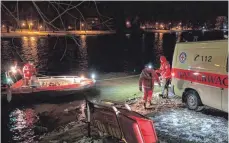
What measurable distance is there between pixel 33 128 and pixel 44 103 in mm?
3066

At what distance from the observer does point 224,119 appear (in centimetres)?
927

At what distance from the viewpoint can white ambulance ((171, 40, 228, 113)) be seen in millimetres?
8703

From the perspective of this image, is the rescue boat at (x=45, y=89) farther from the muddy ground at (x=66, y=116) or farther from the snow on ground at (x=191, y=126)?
the snow on ground at (x=191, y=126)

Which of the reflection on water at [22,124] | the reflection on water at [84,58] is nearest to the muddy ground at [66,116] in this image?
the reflection on water at [22,124]

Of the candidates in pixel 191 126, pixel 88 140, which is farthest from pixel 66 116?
pixel 191 126

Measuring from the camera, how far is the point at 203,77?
939 cm

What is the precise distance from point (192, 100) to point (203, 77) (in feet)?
3.52

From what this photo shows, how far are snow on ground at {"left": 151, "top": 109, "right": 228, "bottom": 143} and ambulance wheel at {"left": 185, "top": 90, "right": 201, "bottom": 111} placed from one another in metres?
0.18

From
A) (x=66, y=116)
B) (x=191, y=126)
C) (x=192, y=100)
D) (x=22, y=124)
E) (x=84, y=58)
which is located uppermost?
(x=84, y=58)

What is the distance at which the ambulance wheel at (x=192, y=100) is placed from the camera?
389 inches

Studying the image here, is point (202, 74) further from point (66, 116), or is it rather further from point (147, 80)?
point (66, 116)

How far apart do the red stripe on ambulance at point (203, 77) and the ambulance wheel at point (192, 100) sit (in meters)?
0.47

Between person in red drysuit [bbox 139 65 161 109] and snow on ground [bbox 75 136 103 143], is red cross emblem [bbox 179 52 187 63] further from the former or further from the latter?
snow on ground [bbox 75 136 103 143]

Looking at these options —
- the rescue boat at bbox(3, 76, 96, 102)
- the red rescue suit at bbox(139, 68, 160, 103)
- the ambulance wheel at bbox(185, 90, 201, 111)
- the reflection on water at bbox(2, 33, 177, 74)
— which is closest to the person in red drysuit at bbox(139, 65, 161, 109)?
the red rescue suit at bbox(139, 68, 160, 103)
